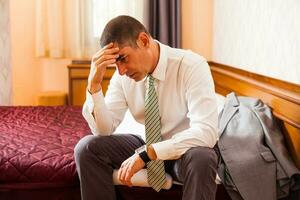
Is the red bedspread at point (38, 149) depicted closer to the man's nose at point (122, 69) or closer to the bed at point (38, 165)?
the bed at point (38, 165)

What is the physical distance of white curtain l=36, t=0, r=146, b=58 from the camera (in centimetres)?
364

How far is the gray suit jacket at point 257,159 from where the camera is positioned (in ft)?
5.49

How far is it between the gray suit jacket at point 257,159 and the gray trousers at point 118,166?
22 centimetres

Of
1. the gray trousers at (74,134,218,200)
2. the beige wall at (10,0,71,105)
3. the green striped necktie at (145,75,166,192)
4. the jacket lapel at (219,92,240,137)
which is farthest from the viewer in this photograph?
the beige wall at (10,0,71,105)

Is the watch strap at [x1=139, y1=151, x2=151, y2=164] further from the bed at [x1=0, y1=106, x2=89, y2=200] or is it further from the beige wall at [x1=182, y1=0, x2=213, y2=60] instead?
the beige wall at [x1=182, y1=0, x2=213, y2=60]

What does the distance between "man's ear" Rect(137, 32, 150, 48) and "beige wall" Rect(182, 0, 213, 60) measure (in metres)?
2.07

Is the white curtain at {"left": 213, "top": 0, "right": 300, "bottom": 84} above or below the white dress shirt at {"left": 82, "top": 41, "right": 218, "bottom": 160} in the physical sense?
above

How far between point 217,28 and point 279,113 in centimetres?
169

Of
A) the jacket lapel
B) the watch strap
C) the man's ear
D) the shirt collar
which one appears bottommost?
the watch strap

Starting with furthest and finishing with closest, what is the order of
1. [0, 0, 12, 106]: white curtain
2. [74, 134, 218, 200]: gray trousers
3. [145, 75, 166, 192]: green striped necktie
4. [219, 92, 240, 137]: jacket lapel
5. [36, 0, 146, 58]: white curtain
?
[36, 0, 146, 58]: white curtain < [0, 0, 12, 106]: white curtain < [219, 92, 240, 137]: jacket lapel < [145, 75, 166, 192]: green striped necktie < [74, 134, 218, 200]: gray trousers

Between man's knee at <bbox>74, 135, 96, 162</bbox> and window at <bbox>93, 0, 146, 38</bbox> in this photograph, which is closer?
man's knee at <bbox>74, 135, 96, 162</bbox>

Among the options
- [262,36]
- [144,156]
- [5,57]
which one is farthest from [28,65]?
[144,156]

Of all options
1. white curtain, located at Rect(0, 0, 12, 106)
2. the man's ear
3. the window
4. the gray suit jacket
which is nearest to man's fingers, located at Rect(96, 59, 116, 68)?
the man's ear

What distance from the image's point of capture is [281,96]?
1.83 metres
